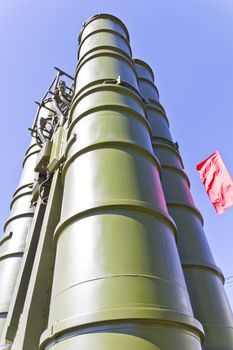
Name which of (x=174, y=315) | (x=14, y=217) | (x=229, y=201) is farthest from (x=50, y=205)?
(x=14, y=217)

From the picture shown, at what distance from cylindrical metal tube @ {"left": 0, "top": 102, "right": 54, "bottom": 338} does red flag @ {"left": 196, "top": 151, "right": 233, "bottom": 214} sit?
3644 mm

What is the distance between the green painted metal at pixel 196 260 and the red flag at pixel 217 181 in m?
0.79

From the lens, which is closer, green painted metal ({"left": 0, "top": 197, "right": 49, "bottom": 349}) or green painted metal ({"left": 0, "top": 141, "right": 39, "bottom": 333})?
green painted metal ({"left": 0, "top": 197, "right": 49, "bottom": 349})

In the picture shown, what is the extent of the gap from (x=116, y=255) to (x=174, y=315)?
1.73ft

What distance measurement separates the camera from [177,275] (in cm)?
220

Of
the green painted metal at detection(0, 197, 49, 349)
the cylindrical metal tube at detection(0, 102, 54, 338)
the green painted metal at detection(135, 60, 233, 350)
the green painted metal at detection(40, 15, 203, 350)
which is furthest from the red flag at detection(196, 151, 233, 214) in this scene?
the cylindrical metal tube at detection(0, 102, 54, 338)

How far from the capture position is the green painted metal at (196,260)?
129 inches

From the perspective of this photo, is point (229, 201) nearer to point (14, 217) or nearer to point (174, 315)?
point (174, 315)

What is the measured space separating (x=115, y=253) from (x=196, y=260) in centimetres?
215

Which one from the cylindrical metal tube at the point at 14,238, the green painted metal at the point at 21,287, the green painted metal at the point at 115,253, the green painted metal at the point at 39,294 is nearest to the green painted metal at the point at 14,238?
the cylindrical metal tube at the point at 14,238

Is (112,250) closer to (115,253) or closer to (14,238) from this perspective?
(115,253)

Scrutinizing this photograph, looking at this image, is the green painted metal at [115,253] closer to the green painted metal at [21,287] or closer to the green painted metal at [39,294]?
the green painted metal at [39,294]

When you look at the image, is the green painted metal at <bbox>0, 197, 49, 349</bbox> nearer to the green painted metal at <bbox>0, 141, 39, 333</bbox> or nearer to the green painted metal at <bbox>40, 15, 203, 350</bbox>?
the green painted metal at <bbox>40, 15, 203, 350</bbox>

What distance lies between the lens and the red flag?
5477 millimetres
